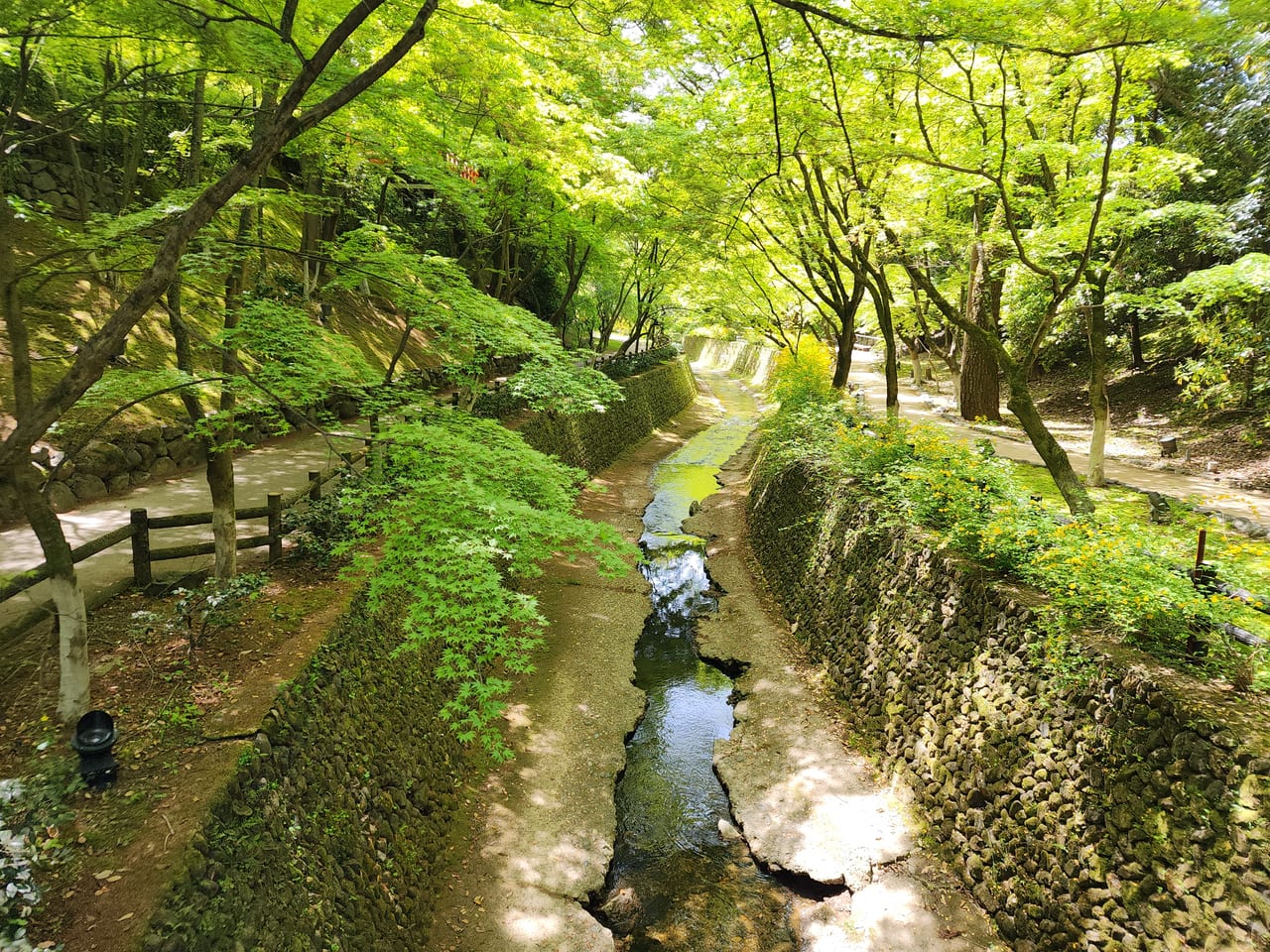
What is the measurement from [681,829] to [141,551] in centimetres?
674

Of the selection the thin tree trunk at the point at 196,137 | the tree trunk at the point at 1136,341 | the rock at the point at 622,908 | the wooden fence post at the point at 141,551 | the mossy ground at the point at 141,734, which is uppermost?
the thin tree trunk at the point at 196,137

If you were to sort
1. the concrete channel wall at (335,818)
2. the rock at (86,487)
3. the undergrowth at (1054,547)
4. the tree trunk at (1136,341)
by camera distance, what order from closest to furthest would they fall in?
the concrete channel wall at (335,818), the undergrowth at (1054,547), the rock at (86,487), the tree trunk at (1136,341)

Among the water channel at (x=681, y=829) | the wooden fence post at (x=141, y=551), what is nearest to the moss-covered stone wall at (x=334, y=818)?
the water channel at (x=681, y=829)

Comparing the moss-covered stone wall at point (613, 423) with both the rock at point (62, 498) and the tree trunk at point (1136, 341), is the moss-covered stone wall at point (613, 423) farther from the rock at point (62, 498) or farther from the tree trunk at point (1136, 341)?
the tree trunk at point (1136, 341)

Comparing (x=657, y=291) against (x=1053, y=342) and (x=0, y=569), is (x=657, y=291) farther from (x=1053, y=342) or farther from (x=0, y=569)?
(x=0, y=569)

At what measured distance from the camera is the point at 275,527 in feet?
24.6

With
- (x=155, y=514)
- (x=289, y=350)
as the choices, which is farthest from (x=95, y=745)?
(x=155, y=514)

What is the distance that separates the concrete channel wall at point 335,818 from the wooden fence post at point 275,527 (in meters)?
1.74

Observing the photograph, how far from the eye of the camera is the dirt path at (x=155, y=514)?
6.38 m

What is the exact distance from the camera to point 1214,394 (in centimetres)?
1396

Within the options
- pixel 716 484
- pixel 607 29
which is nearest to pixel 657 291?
pixel 716 484

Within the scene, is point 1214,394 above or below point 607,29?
below

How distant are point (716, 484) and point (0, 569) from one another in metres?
16.7

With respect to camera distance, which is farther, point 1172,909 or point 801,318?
point 801,318
